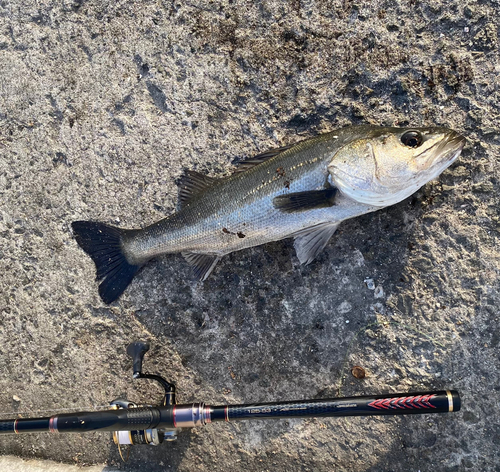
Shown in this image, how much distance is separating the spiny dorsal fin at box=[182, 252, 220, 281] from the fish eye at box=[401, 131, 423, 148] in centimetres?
127

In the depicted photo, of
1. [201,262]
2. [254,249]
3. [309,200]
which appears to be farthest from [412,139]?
[201,262]

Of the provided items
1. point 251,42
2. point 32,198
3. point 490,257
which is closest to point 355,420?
point 490,257

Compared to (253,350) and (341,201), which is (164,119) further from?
(253,350)

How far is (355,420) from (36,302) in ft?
7.77

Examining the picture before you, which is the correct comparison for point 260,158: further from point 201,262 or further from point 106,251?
point 106,251

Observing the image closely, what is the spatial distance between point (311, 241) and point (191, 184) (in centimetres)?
83

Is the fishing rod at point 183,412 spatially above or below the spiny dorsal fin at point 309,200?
below

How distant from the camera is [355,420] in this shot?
99.3 inches

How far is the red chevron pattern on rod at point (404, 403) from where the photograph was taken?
208 cm

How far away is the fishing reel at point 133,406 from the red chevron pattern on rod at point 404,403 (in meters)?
1.24

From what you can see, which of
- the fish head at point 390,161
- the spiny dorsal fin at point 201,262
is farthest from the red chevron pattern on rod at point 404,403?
the spiny dorsal fin at point 201,262

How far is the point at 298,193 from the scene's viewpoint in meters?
2.14

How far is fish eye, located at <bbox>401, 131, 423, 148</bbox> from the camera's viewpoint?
2.03 m

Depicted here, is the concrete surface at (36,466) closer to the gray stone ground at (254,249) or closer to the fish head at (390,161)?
the gray stone ground at (254,249)
